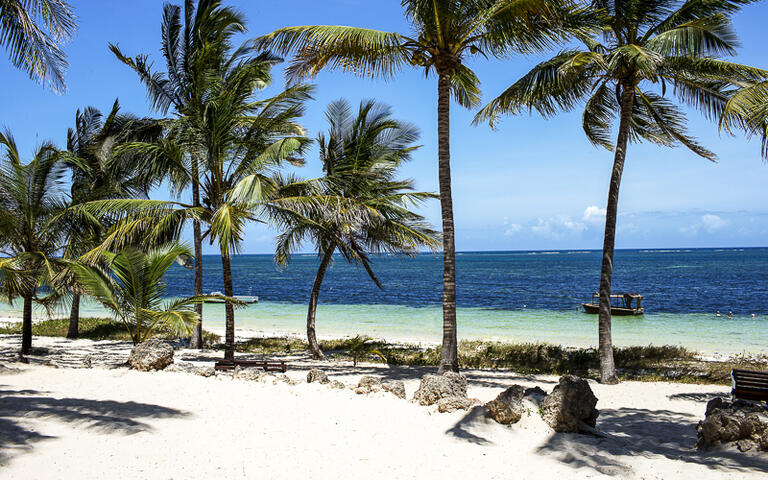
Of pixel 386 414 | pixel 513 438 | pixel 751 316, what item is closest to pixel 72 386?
pixel 386 414

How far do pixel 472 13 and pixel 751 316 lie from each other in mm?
26990

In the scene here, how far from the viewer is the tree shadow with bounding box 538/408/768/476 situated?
18.0ft

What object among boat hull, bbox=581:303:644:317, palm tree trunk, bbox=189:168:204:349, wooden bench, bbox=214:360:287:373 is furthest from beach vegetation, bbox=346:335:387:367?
boat hull, bbox=581:303:644:317

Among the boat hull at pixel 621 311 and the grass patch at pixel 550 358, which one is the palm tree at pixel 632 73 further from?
the boat hull at pixel 621 311

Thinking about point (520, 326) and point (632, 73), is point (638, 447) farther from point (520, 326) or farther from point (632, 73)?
point (520, 326)

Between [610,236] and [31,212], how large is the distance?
1338cm

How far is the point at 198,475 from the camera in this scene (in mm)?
4762

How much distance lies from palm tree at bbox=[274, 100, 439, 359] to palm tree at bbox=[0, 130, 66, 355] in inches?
221

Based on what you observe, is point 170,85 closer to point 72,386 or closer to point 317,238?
point 317,238

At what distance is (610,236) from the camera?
10.8 m

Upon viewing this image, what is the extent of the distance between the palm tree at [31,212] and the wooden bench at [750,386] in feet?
43.3

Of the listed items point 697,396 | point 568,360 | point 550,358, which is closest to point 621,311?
point 550,358

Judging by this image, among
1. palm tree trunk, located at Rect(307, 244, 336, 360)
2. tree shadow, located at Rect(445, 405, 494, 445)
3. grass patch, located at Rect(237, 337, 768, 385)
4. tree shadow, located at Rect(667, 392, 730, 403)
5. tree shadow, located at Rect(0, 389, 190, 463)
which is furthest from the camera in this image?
palm tree trunk, located at Rect(307, 244, 336, 360)

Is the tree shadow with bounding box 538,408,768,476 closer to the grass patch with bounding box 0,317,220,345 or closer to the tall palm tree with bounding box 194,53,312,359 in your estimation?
the tall palm tree with bounding box 194,53,312,359
